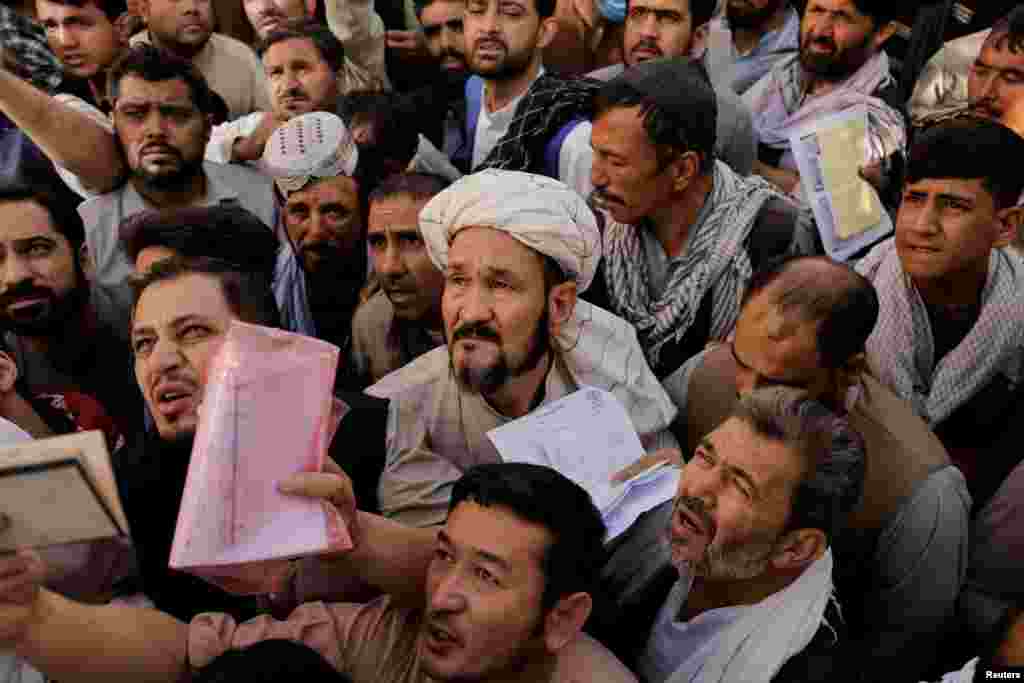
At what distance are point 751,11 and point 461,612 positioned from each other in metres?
3.64

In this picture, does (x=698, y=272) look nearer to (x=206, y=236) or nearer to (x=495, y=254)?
(x=495, y=254)

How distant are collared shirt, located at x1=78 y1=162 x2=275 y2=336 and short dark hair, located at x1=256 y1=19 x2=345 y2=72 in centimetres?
68

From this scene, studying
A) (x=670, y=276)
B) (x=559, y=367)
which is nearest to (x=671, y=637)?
(x=559, y=367)

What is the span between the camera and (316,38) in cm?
409

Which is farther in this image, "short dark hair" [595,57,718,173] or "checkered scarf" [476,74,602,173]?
"checkered scarf" [476,74,602,173]

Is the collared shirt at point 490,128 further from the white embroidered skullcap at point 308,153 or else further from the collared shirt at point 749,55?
the collared shirt at point 749,55

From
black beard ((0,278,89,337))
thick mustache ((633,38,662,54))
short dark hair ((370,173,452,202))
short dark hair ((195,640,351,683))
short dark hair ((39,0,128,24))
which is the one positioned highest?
short dark hair ((39,0,128,24))

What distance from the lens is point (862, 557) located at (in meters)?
2.16

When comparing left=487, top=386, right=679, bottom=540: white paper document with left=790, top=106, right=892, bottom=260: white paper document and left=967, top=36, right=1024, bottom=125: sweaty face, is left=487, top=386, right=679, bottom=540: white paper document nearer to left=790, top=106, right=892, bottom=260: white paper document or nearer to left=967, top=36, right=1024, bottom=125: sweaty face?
left=790, top=106, right=892, bottom=260: white paper document

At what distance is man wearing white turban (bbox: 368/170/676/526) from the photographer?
232 cm

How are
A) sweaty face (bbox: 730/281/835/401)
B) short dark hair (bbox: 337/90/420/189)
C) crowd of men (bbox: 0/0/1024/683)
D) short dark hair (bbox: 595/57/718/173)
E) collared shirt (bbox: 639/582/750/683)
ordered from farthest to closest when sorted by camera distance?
short dark hair (bbox: 337/90/420/189), short dark hair (bbox: 595/57/718/173), sweaty face (bbox: 730/281/835/401), collared shirt (bbox: 639/582/750/683), crowd of men (bbox: 0/0/1024/683)

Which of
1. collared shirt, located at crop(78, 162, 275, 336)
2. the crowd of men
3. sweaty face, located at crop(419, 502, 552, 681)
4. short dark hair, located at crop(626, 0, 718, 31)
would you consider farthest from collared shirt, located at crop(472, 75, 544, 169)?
sweaty face, located at crop(419, 502, 552, 681)

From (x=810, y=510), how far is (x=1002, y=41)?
2484mm

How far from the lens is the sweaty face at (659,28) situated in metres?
4.06
